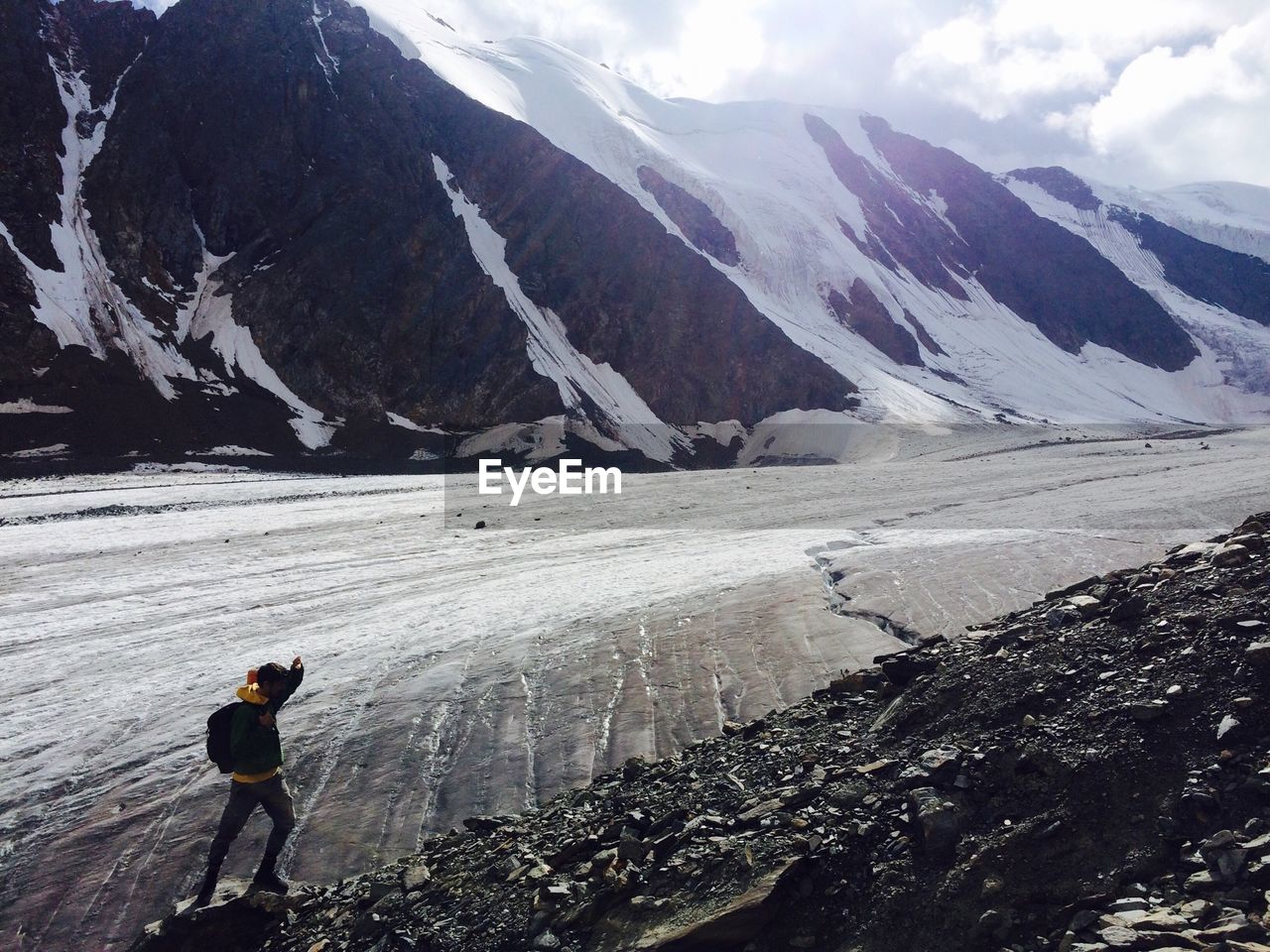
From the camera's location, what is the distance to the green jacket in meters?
5.94

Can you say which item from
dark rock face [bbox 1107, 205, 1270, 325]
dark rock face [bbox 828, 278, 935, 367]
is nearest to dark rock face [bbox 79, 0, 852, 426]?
dark rock face [bbox 828, 278, 935, 367]

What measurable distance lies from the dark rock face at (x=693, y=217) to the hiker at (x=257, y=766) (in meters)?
72.4

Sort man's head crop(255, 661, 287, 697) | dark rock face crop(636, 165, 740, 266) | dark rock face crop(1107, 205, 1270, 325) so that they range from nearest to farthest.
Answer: man's head crop(255, 661, 287, 697)
dark rock face crop(636, 165, 740, 266)
dark rock face crop(1107, 205, 1270, 325)

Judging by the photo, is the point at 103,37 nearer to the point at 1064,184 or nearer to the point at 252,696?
the point at 252,696

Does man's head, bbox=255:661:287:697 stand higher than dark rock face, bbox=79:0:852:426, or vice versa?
dark rock face, bbox=79:0:852:426

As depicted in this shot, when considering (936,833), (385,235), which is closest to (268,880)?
(936,833)

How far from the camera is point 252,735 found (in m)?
5.98

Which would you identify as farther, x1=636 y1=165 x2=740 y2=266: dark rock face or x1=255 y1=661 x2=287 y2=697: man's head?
x1=636 y1=165 x2=740 y2=266: dark rock face

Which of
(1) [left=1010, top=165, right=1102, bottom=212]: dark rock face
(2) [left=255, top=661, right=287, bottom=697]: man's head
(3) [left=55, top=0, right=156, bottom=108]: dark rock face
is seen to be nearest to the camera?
(2) [left=255, top=661, right=287, bottom=697]: man's head

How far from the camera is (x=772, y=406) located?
6106cm

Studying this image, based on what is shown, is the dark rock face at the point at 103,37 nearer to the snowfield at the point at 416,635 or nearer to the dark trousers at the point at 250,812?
the snowfield at the point at 416,635

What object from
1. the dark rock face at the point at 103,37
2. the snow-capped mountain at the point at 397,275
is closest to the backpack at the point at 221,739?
the snow-capped mountain at the point at 397,275

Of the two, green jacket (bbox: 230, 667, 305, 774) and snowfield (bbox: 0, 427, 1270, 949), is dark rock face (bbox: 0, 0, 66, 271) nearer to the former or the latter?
snowfield (bbox: 0, 427, 1270, 949)

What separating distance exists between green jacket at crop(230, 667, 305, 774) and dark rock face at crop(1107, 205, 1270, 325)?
131381mm
